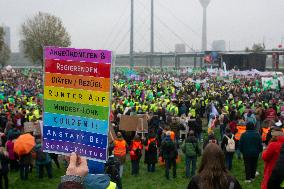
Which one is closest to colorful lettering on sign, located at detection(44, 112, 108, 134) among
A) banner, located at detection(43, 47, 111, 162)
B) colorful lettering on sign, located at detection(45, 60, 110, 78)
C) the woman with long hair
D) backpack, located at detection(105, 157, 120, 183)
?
banner, located at detection(43, 47, 111, 162)

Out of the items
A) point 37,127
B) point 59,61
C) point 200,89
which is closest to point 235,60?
point 200,89

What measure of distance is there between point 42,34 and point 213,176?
53737mm

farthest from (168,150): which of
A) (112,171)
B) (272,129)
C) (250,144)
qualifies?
(112,171)

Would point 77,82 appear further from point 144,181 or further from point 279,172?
point 144,181

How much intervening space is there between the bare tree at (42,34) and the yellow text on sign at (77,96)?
50646 millimetres

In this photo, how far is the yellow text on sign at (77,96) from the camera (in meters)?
3.80

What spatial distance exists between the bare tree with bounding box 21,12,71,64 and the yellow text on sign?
166 feet

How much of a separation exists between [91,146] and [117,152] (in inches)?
255

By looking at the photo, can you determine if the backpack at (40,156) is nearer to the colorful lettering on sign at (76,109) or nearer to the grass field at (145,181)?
the grass field at (145,181)

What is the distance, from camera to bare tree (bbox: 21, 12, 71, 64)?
5425 cm

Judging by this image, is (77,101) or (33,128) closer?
(77,101)

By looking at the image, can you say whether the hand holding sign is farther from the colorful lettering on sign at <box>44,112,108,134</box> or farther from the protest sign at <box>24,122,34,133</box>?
the protest sign at <box>24,122,34,133</box>

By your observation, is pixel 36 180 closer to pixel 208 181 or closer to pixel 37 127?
pixel 37 127

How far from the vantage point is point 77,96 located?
3.93 metres
